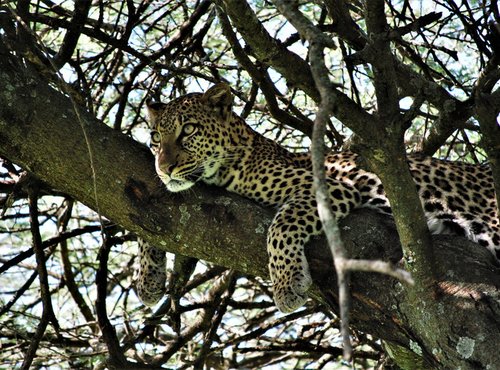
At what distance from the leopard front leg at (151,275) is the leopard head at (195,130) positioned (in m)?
0.73

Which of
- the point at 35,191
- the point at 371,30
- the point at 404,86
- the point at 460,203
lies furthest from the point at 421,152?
the point at 35,191

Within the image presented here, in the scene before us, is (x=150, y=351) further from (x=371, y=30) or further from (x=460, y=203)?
(x=371, y=30)

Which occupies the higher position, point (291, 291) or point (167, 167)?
point (167, 167)

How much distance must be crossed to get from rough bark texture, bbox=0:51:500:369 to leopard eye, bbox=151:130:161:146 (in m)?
1.36

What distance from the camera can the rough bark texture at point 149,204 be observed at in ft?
16.0

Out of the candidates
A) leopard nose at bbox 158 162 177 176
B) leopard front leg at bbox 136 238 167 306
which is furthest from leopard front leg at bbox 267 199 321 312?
leopard front leg at bbox 136 238 167 306

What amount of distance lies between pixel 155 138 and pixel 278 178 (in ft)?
3.76

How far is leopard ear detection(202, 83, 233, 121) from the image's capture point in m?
6.93

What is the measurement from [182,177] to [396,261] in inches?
73.3

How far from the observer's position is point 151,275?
21.3ft

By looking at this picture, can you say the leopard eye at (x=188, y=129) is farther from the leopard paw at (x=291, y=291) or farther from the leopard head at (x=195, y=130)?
the leopard paw at (x=291, y=291)

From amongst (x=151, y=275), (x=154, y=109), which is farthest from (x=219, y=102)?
(x=151, y=275)

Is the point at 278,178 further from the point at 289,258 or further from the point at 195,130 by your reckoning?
the point at 289,258

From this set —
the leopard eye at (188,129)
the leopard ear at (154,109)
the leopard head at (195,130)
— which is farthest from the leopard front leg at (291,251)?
the leopard ear at (154,109)
